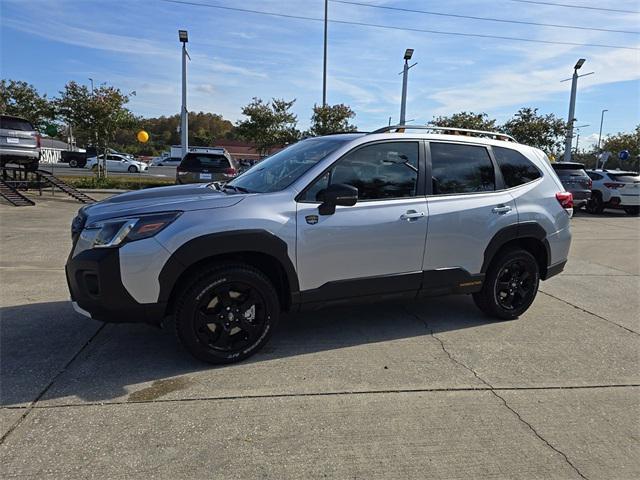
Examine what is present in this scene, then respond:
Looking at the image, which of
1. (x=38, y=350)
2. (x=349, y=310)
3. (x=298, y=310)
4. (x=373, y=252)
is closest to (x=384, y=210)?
(x=373, y=252)

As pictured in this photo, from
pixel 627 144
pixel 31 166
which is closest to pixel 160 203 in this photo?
pixel 31 166

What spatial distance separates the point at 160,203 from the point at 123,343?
4.35 ft

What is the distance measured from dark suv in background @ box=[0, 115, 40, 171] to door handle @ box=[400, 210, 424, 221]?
14130 millimetres

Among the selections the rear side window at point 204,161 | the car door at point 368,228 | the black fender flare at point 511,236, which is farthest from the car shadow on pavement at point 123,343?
the rear side window at point 204,161

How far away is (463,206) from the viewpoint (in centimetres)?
450

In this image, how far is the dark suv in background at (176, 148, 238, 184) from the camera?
12.1 metres

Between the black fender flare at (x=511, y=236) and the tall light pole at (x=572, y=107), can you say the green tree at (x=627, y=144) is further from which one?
the black fender flare at (x=511, y=236)

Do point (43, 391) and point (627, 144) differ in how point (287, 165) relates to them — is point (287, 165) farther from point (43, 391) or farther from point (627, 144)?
point (627, 144)

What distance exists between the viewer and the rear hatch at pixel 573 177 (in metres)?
16.3

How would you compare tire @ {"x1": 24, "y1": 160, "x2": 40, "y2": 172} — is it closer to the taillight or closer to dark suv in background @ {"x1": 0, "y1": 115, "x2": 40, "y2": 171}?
dark suv in background @ {"x1": 0, "y1": 115, "x2": 40, "y2": 171}

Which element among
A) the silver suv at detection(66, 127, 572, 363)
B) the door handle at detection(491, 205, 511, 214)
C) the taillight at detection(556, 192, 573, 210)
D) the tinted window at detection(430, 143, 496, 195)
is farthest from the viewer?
the taillight at detection(556, 192, 573, 210)

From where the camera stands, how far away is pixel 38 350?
3.91m

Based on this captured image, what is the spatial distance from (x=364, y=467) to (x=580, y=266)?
6884mm

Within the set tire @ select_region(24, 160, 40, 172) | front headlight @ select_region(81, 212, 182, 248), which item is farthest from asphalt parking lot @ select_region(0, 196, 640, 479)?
tire @ select_region(24, 160, 40, 172)
